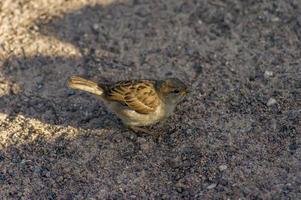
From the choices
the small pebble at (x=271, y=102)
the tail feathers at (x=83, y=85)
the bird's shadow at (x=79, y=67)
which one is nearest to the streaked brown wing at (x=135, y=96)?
the tail feathers at (x=83, y=85)

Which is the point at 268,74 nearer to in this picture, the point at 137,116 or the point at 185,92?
the point at 185,92

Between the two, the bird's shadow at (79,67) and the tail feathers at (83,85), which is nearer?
the tail feathers at (83,85)

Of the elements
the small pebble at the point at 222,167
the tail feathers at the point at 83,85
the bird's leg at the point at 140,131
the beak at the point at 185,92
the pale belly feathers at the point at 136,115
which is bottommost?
the bird's leg at the point at 140,131

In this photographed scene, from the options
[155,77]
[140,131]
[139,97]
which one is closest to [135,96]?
[139,97]

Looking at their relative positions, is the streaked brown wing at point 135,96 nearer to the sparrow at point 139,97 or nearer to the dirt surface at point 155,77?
the sparrow at point 139,97

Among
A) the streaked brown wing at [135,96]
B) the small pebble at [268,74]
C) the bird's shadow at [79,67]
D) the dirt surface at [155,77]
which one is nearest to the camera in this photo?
the dirt surface at [155,77]

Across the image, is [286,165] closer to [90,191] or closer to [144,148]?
[144,148]
